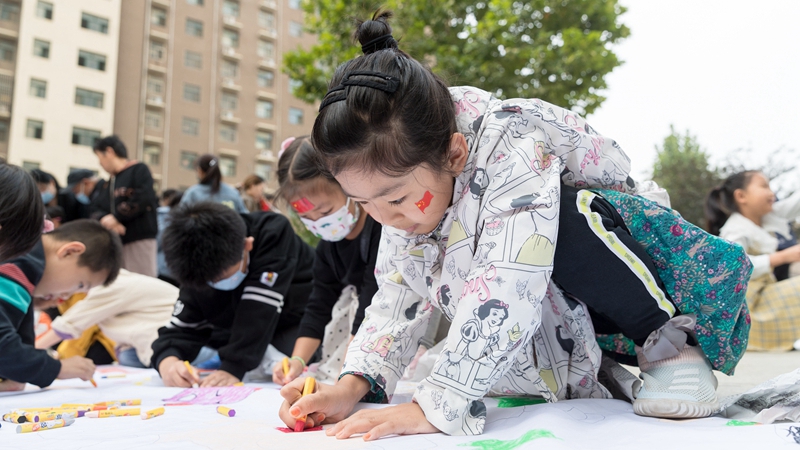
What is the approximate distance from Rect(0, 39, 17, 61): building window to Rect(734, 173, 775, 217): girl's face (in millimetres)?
16777

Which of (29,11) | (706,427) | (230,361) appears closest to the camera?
(706,427)

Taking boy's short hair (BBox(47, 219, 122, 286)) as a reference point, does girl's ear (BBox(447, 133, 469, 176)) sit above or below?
above

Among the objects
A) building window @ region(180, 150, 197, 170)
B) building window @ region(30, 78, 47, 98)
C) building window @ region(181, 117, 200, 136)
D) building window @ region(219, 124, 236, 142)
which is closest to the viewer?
building window @ region(30, 78, 47, 98)

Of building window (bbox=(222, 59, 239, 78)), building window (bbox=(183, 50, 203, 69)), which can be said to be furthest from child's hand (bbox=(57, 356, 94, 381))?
building window (bbox=(222, 59, 239, 78))

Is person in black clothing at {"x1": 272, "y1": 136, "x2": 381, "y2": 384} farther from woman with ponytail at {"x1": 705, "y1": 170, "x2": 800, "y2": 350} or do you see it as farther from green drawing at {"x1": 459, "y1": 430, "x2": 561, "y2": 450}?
woman with ponytail at {"x1": 705, "y1": 170, "x2": 800, "y2": 350}

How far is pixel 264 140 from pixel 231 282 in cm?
1852

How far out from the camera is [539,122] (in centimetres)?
114

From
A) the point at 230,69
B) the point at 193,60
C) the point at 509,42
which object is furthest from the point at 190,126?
the point at 509,42

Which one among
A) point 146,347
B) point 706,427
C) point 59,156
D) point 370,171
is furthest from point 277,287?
point 59,156

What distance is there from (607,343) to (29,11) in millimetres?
17421

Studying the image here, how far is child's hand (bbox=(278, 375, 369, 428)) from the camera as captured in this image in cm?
107

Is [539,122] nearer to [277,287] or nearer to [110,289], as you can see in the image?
[277,287]

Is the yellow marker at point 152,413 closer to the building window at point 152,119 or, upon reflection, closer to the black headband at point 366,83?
the black headband at point 366,83

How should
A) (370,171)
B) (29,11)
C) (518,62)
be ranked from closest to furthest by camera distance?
(370,171) → (518,62) → (29,11)
